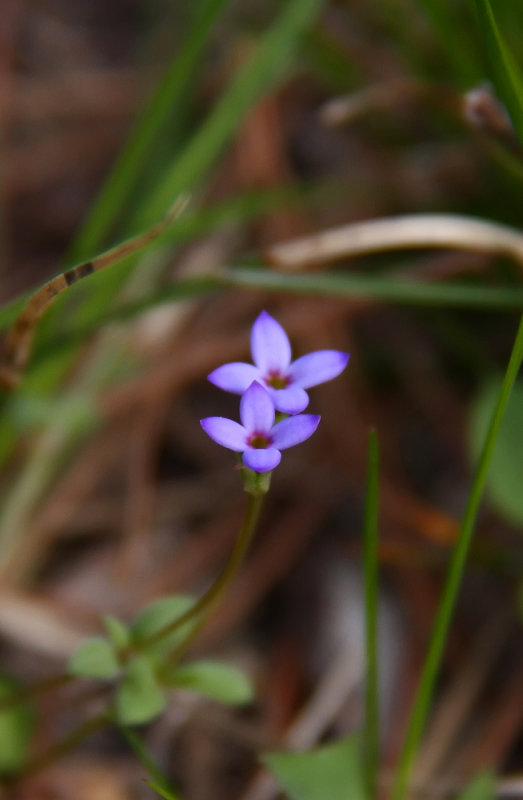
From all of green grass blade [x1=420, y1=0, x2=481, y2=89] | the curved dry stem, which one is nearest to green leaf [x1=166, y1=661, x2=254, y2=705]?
the curved dry stem

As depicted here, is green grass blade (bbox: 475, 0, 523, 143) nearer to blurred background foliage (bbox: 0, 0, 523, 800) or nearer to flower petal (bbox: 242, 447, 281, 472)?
blurred background foliage (bbox: 0, 0, 523, 800)

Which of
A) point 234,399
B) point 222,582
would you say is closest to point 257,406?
point 222,582

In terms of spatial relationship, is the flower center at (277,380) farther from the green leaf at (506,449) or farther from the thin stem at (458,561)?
the green leaf at (506,449)

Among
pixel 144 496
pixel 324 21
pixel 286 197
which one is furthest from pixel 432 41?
pixel 144 496

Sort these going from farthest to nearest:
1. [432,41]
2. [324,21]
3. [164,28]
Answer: [164,28] → [324,21] → [432,41]

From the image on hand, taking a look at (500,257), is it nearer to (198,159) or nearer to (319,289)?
(319,289)

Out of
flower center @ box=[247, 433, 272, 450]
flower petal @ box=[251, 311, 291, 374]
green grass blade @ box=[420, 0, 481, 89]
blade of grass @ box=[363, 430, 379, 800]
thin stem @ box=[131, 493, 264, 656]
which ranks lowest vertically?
blade of grass @ box=[363, 430, 379, 800]

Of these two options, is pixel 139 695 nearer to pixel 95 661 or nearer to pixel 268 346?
pixel 95 661
